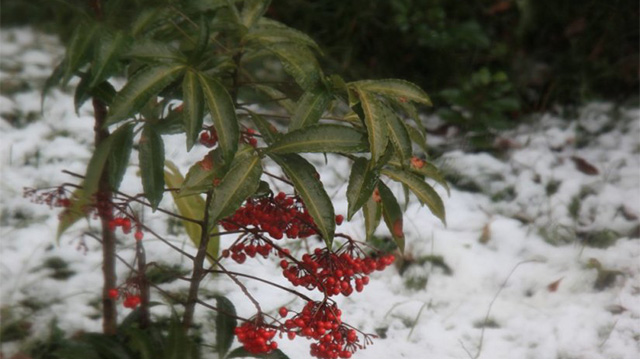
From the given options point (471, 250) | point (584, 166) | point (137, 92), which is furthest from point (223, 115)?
point (584, 166)

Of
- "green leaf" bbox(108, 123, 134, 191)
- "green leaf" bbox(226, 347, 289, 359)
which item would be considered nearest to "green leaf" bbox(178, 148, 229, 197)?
"green leaf" bbox(108, 123, 134, 191)

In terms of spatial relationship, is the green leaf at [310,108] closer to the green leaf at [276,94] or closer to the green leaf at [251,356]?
the green leaf at [276,94]

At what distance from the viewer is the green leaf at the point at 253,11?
1654mm

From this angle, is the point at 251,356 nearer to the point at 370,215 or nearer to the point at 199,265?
the point at 199,265

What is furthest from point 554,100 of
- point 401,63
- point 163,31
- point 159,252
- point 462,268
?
point 163,31

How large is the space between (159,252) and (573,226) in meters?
1.35

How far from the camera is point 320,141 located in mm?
1453

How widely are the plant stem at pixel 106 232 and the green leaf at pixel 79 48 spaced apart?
0.48ft

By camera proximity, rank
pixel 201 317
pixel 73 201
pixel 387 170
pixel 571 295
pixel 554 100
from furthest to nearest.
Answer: pixel 554 100
pixel 571 295
pixel 201 317
pixel 73 201
pixel 387 170

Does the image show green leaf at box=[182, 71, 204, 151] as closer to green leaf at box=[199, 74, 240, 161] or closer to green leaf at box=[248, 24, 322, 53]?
green leaf at box=[199, 74, 240, 161]

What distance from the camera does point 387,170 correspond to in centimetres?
159

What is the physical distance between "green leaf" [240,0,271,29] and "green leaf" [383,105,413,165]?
0.38 meters

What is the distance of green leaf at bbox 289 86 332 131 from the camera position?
148 cm

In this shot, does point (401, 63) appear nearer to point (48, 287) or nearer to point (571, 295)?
point (571, 295)
